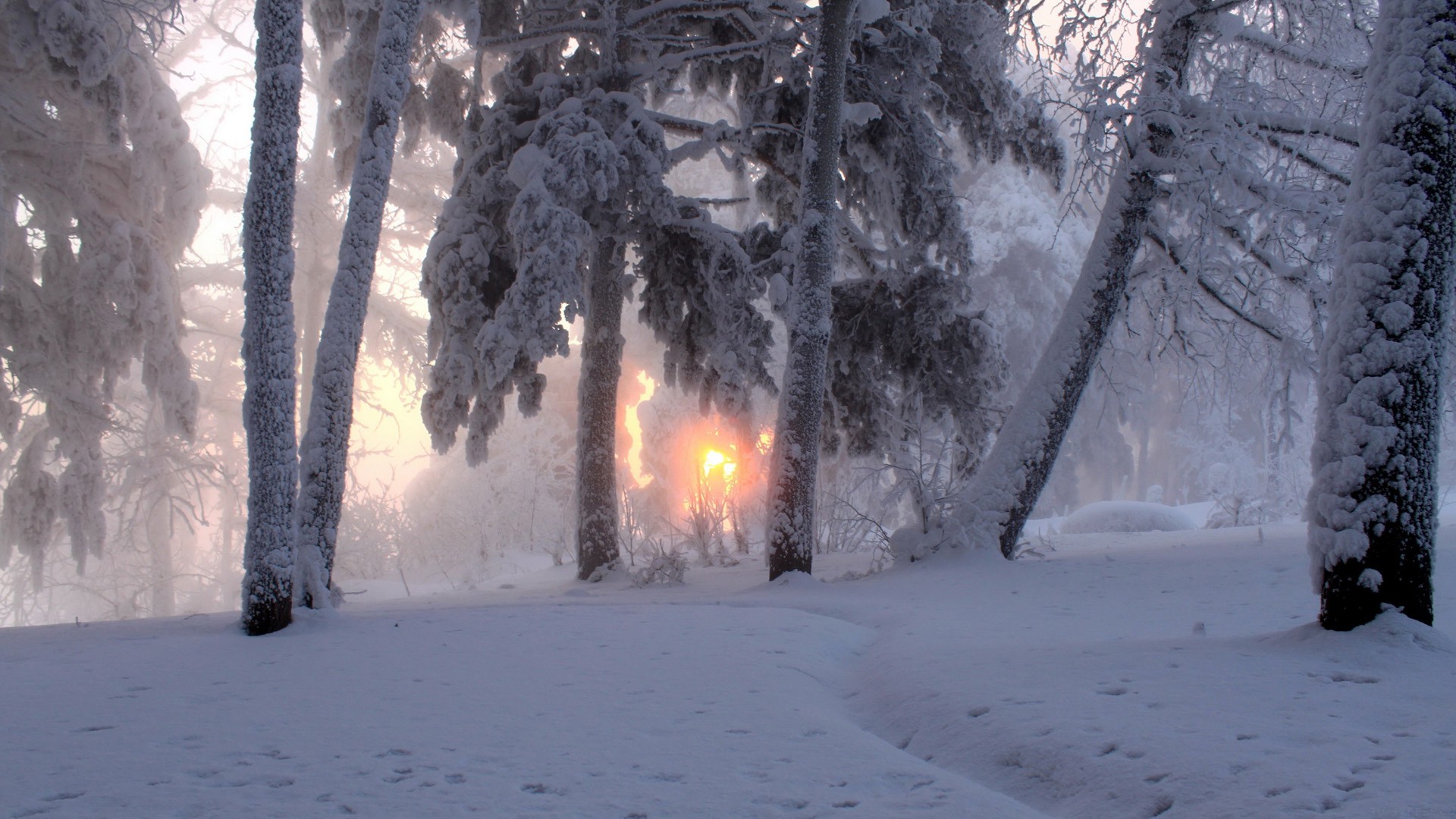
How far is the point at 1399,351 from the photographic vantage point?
4137mm

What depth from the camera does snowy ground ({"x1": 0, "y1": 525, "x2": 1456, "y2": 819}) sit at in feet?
8.98

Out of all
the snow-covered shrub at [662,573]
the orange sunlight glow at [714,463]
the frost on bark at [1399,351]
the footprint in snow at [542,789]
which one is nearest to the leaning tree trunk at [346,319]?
the snow-covered shrub at [662,573]

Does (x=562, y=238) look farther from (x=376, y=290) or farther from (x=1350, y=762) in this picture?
(x=376, y=290)

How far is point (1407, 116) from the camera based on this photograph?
4.21 m

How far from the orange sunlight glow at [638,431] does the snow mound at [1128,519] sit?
38.3ft

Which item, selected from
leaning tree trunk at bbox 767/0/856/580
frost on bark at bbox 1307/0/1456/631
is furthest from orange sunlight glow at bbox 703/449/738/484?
frost on bark at bbox 1307/0/1456/631

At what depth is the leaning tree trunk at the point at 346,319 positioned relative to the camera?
21.3 ft

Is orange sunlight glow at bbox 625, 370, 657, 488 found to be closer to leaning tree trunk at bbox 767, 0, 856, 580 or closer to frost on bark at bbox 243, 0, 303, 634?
leaning tree trunk at bbox 767, 0, 856, 580

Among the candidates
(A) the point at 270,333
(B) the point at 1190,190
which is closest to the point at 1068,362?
Answer: (B) the point at 1190,190

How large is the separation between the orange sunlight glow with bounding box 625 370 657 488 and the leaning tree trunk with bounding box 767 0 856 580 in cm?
1588

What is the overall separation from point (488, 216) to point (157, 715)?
7.10 meters

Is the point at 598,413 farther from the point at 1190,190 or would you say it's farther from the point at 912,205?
the point at 1190,190

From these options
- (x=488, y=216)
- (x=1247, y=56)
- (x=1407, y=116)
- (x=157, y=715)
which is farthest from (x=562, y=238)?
(x=1247, y=56)

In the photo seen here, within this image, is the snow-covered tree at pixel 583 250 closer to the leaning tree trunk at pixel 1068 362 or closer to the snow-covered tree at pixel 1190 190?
the leaning tree trunk at pixel 1068 362
